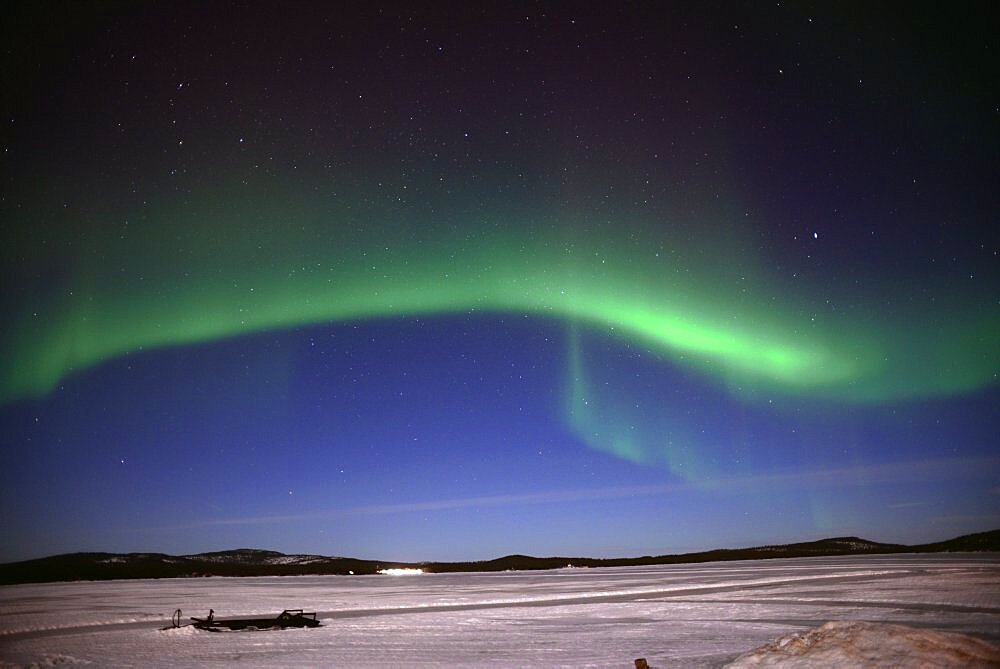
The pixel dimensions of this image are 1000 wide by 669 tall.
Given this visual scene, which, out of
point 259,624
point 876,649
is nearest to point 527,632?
point 259,624

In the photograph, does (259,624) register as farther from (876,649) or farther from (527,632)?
(876,649)

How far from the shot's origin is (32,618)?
32719mm

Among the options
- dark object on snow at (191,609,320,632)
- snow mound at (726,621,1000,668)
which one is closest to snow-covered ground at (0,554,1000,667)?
dark object on snow at (191,609,320,632)

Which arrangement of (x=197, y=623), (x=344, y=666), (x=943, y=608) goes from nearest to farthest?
(x=344, y=666) → (x=943, y=608) → (x=197, y=623)

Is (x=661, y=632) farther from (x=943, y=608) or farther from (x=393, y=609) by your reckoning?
(x=393, y=609)

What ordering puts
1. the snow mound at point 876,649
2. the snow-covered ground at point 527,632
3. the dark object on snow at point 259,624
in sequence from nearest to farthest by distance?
the snow mound at point 876,649 → the snow-covered ground at point 527,632 → the dark object on snow at point 259,624

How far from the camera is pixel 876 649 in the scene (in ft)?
31.1

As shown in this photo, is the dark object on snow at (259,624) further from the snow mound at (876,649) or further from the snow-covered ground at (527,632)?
the snow mound at (876,649)

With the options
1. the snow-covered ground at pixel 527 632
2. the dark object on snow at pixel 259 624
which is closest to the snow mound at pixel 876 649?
the snow-covered ground at pixel 527 632

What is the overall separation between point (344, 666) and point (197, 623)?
46.9ft

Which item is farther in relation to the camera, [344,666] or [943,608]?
[943,608]

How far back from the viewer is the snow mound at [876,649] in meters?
8.91

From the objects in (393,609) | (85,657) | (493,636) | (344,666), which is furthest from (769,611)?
(85,657)

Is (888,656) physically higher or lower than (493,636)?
higher
